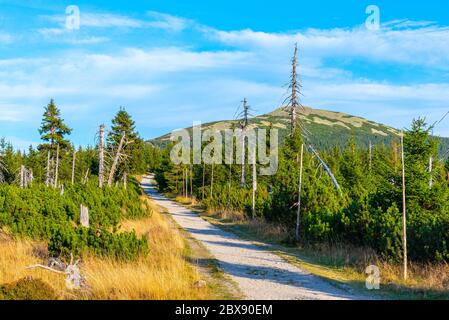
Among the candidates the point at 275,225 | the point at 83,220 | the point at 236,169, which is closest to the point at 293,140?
the point at 275,225

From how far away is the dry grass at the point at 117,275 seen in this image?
7.91 meters

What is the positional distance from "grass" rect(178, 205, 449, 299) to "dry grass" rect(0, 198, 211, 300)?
12.6 ft

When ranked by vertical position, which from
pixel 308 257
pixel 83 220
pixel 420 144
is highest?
pixel 420 144

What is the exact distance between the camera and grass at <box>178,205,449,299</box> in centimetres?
978

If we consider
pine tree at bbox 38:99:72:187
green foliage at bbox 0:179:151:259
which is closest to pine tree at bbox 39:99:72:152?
pine tree at bbox 38:99:72:187

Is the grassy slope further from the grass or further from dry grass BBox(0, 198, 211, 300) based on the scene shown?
dry grass BBox(0, 198, 211, 300)

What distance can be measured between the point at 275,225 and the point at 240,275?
10.1 meters

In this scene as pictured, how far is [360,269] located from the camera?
12078mm

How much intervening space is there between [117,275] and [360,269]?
6989 millimetres

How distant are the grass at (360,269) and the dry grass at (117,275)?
3.85 meters

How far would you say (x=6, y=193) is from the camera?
16.8 meters

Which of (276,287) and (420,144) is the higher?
(420,144)
